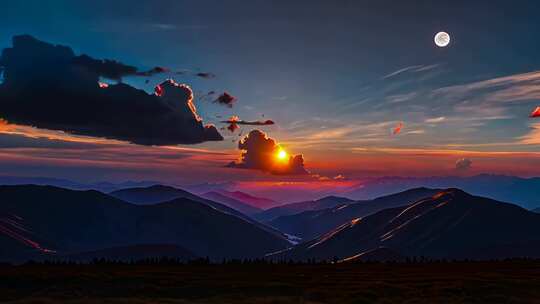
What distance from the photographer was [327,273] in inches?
2810

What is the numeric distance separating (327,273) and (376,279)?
945cm

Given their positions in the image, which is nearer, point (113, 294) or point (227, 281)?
point (113, 294)

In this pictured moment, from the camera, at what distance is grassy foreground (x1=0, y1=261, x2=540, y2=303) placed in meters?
49.5

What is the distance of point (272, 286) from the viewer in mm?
57000

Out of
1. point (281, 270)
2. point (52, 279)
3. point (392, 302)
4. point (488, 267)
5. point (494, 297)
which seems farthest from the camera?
point (488, 267)

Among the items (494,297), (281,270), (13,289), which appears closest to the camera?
(494,297)

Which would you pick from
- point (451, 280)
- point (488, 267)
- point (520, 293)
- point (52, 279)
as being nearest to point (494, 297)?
point (520, 293)

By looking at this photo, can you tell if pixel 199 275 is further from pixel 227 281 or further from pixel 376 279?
pixel 376 279

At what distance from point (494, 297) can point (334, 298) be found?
18018 millimetres

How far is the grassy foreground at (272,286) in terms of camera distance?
4950 cm

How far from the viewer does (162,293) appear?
5316 cm

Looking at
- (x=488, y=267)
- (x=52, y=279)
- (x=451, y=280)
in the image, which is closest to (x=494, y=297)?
A: (x=451, y=280)

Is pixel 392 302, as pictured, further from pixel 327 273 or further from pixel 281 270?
pixel 281 270

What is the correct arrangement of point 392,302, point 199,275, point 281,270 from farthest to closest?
point 281,270 → point 199,275 → point 392,302
